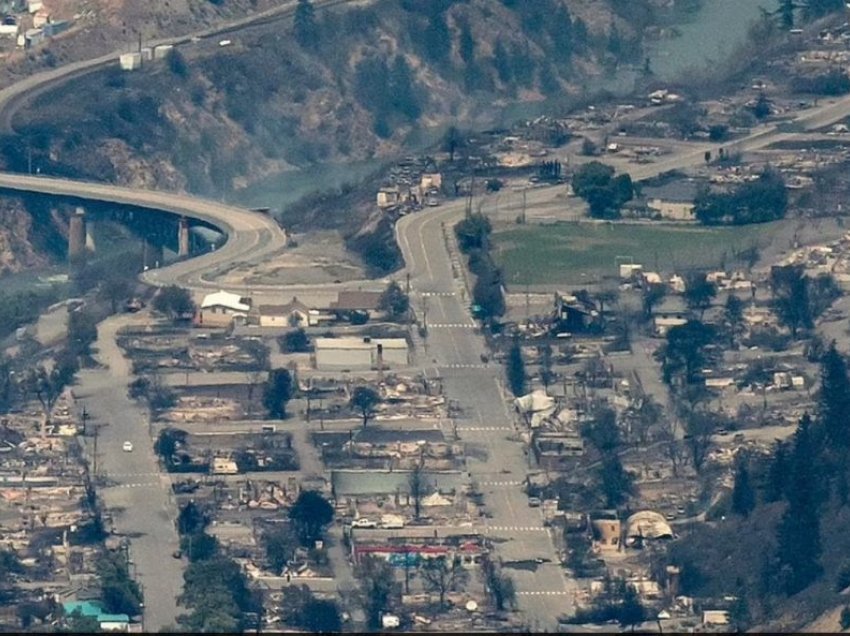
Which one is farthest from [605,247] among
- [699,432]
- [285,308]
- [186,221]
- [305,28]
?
[305,28]

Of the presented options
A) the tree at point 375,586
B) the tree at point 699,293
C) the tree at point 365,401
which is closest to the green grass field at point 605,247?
the tree at point 699,293

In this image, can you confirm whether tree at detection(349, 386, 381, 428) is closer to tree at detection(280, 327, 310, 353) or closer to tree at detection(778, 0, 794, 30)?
tree at detection(280, 327, 310, 353)

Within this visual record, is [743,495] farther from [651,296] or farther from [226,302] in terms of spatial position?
[226,302]

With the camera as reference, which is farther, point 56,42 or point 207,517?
point 56,42

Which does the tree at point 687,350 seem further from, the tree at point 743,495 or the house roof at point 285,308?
the tree at point 743,495

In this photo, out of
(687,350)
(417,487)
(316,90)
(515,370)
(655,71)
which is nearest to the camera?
(417,487)

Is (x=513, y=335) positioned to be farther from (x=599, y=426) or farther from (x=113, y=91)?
(x=113, y=91)

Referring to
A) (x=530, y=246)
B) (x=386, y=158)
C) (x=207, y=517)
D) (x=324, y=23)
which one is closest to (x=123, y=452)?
(x=207, y=517)
